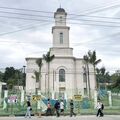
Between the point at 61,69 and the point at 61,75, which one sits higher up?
the point at 61,69

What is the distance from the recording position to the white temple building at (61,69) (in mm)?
82438

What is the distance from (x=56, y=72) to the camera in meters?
83.6

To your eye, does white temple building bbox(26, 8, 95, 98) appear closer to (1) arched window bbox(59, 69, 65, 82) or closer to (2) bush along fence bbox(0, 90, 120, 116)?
(1) arched window bbox(59, 69, 65, 82)

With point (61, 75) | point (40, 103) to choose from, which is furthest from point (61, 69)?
point (40, 103)

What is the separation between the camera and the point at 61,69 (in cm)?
8412

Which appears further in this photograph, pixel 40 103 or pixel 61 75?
pixel 61 75

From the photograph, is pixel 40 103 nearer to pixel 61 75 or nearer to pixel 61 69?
pixel 61 75

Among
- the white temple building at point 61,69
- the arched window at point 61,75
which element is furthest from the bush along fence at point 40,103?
the arched window at point 61,75

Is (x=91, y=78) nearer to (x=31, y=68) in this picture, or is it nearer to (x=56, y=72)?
(x=56, y=72)

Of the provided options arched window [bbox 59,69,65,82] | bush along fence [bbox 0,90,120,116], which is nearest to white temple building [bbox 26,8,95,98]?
arched window [bbox 59,69,65,82]

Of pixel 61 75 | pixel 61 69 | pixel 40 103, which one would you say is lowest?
pixel 40 103

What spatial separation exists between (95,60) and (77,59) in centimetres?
1345

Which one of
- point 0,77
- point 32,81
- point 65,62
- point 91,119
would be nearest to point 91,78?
point 65,62

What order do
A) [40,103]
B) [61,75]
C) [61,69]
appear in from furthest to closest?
[61,69] < [61,75] < [40,103]
